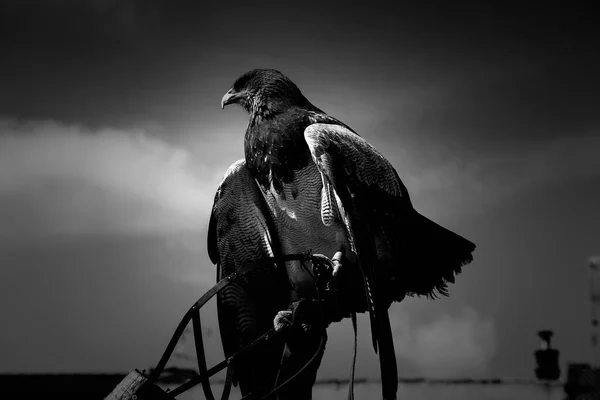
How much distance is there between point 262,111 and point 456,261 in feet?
5.38

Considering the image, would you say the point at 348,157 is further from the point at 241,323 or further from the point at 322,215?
the point at 241,323

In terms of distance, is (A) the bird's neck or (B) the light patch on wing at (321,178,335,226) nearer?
(B) the light patch on wing at (321,178,335,226)

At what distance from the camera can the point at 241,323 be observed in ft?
15.8

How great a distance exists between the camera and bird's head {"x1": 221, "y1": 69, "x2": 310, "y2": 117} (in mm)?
4883

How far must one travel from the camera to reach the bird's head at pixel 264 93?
192 inches

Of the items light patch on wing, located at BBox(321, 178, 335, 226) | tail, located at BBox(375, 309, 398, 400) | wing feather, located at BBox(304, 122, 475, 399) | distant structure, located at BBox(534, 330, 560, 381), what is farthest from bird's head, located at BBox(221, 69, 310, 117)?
distant structure, located at BBox(534, 330, 560, 381)

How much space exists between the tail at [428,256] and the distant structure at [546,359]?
3301 mm

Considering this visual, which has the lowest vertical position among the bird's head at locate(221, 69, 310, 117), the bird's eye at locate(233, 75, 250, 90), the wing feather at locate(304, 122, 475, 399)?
the wing feather at locate(304, 122, 475, 399)

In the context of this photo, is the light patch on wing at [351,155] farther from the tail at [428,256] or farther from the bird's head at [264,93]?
the bird's head at [264,93]

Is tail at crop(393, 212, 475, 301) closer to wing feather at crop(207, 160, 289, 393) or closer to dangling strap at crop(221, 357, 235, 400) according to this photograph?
wing feather at crop(207, 160, 289, 393)

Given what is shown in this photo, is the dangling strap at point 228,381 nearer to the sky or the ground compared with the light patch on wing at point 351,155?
nearer to the ground

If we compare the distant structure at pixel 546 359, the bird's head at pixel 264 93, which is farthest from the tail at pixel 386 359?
the distant structure at pixel 546 359

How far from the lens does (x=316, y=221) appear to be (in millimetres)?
4695

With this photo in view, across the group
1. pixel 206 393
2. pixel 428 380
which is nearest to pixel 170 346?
pixel 206 393
